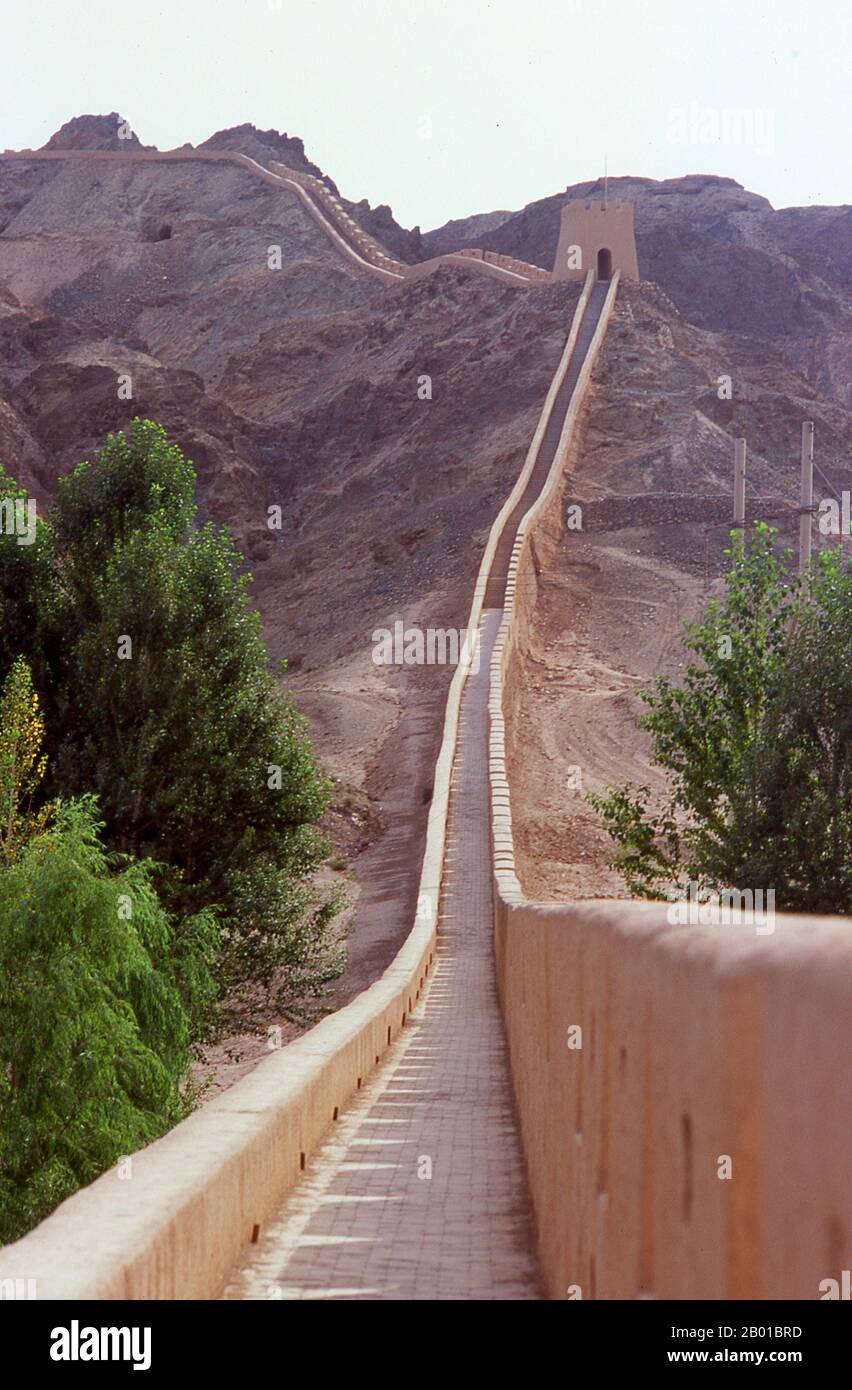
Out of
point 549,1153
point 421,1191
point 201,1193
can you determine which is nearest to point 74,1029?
point 421,1191

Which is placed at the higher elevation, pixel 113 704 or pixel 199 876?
pixel 113 704

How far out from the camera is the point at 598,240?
6769 centimetres

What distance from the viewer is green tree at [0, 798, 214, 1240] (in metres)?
14.1

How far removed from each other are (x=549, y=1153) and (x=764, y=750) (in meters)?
16.1

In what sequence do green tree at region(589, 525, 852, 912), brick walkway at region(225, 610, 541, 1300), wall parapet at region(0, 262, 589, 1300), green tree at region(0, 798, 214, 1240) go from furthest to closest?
green tree at region(589, 525, 852, 912)
green tree at region(0, 798, 214, 1240)
brick walkway at region(225, 610, 541, 1300)
wall parapet at region(0, 262, 589, 1300)

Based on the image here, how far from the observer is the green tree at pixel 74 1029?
556 inches

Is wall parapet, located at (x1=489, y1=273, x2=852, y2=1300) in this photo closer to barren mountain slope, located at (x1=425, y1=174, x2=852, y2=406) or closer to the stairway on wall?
the stairway on wall

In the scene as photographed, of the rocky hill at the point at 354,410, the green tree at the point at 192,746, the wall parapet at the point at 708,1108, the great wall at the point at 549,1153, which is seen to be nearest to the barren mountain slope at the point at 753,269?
the rocky hill at the point at 354,410

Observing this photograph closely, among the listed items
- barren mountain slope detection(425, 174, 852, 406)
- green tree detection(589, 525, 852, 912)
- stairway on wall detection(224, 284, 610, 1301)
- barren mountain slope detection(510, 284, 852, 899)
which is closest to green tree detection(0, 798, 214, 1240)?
stairway on wall detection(224, 284, 610, 1301)

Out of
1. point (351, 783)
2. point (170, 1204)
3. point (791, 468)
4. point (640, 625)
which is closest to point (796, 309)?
point (791, 468)

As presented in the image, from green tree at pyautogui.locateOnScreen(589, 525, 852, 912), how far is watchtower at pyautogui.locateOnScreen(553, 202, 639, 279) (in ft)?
152
